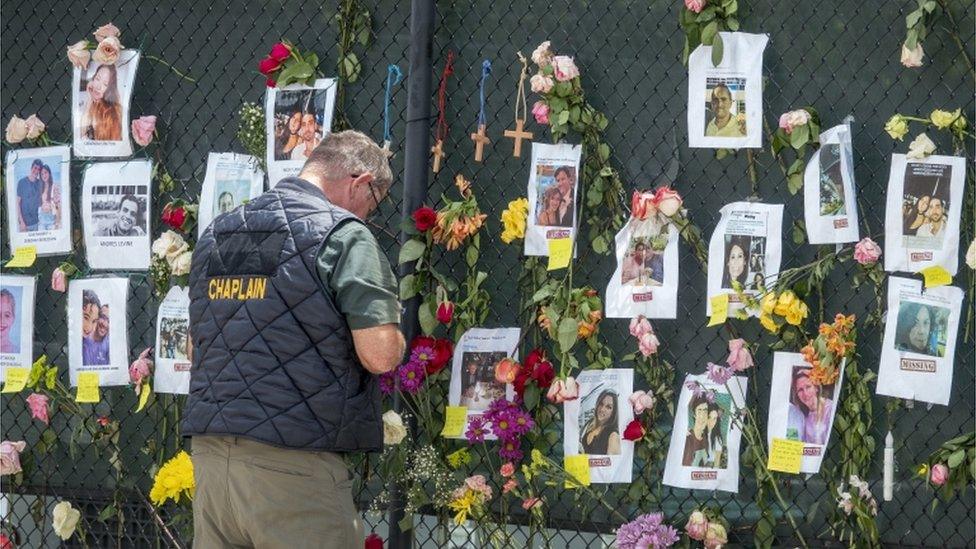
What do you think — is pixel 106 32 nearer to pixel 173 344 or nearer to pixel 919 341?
pixel 173 344

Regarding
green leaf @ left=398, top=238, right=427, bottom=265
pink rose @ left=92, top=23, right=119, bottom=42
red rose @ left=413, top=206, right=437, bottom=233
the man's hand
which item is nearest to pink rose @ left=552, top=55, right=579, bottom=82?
red rose @ left=413, top=206, right=437, bottom=233

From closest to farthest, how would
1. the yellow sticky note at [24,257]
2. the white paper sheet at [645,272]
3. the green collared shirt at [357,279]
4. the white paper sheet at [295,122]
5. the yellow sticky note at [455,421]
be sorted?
the green collared shirt at [357,279] → the white paper sheet at [645,272] → the yellow sticky note at [455,421] → the white paper sheet at [295,122] → the yellow sticky note at [24,257]

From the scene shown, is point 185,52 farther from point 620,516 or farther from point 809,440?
point 809,440

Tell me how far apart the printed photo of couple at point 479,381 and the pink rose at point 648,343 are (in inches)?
18.4

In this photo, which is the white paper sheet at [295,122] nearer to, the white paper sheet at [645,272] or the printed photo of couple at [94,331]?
the printed photo of couple at [94,331]

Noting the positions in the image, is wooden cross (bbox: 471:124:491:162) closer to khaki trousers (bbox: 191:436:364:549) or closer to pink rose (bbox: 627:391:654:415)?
pink rose (bbox: 627:391:654:415)

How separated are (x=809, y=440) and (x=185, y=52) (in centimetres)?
255

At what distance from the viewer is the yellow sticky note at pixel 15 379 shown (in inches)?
200

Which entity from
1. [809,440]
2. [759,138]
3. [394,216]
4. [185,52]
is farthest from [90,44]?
[809,440]

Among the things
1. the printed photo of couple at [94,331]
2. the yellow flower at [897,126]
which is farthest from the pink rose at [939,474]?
the printed photo of couple at [94,331]

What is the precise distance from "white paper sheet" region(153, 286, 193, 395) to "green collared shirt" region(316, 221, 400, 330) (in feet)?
4.72

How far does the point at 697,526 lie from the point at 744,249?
0.82 m

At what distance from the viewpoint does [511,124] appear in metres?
4.45

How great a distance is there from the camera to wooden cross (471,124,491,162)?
439cm
